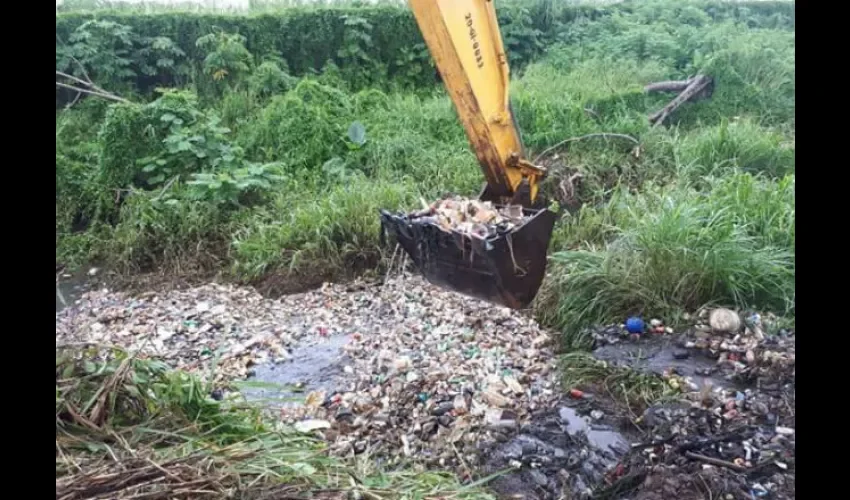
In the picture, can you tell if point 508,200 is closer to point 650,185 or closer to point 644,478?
point 644,478

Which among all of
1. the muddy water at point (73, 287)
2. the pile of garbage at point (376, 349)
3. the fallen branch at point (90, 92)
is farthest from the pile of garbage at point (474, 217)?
the fallen branch at point (90, 92)

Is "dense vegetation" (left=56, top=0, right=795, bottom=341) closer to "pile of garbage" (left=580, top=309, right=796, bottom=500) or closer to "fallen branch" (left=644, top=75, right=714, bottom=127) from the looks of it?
"fallen branch" (left=644, top=75, right=714, bottom=127)

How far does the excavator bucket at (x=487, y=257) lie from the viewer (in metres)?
2.58

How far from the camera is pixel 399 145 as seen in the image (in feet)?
16.0

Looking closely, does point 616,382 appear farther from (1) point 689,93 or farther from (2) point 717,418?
(1) point 689,93

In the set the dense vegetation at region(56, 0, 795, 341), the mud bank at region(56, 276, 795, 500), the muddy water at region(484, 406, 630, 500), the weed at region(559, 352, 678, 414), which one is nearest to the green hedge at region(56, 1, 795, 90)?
the dense vegetation at region(56, 0, 795, 341)

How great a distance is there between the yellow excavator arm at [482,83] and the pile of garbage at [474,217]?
0.29 ft

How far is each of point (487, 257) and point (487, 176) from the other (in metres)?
0.40

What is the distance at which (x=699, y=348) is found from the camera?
9.11 ft

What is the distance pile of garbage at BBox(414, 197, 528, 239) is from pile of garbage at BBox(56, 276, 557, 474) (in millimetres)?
521

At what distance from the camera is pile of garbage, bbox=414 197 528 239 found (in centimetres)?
264

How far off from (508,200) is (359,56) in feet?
12.4

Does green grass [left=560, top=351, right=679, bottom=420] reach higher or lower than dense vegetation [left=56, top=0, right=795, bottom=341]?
lower

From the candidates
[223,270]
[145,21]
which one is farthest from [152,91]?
[223,270]
